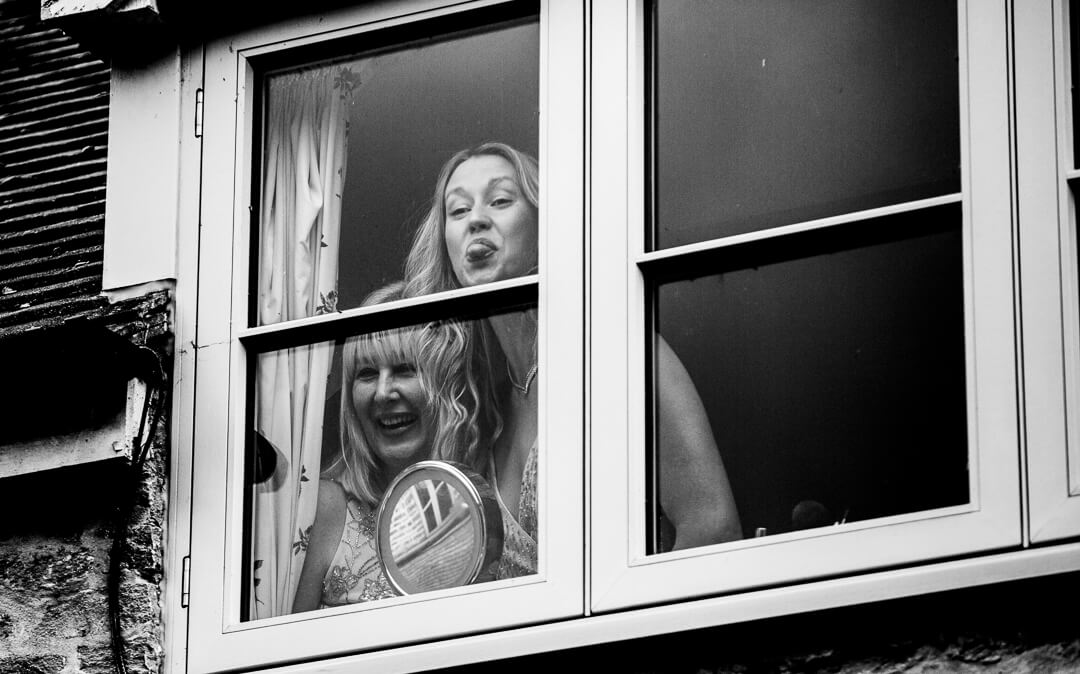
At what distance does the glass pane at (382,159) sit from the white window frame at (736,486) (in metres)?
0.29

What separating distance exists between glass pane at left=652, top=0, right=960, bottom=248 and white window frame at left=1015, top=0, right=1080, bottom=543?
0.20m

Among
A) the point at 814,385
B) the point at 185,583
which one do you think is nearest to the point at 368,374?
the point at 185,583

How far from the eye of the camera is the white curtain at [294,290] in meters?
4.77

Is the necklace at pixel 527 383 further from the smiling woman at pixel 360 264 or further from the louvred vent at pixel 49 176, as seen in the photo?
the louvred vent at pixel 49 176

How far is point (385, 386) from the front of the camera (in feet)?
15.8

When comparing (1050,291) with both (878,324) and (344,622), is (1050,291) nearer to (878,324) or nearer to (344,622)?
(878,324)

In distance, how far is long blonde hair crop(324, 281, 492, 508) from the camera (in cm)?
467

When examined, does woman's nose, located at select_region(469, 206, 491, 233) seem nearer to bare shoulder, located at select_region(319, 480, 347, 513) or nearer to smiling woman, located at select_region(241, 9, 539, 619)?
smiling woman, located at select_region(241, 9, 539, 619)

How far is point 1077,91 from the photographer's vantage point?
13.8 ft

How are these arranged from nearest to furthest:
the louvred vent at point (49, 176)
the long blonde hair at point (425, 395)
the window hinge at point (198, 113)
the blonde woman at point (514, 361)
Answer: the blonde woman at point (514, 361) → the long blonde hair at point (425, 395) → the window hinge at point (198, 113) → the louvred vent at point (49, 176)

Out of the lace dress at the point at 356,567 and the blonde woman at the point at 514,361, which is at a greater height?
the blonde woman at the point at 514,361

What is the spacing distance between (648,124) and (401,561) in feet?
4.07

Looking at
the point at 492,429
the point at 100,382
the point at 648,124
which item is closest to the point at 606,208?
the point at 648,124

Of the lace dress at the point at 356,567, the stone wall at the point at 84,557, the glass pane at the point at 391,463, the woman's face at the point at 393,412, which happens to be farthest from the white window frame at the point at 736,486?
the stone wall at the point at 84,557
